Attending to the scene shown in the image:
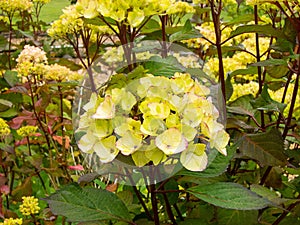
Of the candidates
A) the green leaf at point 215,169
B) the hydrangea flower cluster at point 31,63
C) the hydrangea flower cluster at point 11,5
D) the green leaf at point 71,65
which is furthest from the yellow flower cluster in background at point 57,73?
the green leaf at point 215,169

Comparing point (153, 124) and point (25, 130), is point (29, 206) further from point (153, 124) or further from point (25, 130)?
point (153, 124)

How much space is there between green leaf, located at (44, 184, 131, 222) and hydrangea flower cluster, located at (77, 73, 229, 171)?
126mm

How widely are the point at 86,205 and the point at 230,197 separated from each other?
0.24 m

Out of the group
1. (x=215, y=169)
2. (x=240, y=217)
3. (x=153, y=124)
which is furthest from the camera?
(x=240, y=217)

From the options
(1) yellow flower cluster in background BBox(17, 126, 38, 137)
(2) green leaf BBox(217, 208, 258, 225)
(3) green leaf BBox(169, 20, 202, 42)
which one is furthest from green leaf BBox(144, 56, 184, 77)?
(1) yellow flower cluster in background BBox(17, 126, 38, 137)

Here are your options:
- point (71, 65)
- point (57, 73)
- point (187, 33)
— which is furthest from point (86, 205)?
point (71, 65)

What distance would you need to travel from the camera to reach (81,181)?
103 cm

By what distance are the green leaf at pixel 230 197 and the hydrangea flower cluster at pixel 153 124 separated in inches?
3.1

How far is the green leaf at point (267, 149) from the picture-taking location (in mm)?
1023

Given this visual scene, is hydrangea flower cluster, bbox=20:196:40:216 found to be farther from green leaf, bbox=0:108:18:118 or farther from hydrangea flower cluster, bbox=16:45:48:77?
green leaf, bbox=0:108:18:118

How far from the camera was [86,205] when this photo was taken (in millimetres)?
844

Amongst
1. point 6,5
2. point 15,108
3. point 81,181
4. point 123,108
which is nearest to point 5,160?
point 15,108

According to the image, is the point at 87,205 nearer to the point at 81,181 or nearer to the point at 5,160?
the point at 81,181

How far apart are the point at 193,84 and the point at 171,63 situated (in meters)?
0.16
